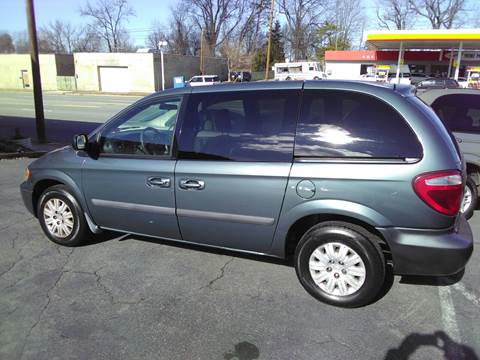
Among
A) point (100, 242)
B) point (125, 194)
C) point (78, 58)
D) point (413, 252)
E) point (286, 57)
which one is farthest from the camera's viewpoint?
point (286, 57)

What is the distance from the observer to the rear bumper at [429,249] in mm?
3025

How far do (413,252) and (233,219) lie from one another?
55.7 inches

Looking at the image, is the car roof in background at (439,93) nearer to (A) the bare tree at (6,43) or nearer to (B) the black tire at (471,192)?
(B) the black tire at (471,192)

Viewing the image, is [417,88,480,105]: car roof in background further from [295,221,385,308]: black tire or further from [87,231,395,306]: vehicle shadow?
[295,221,385,308]: black tire

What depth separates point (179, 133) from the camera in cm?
376

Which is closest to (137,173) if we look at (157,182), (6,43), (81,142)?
(157,182)

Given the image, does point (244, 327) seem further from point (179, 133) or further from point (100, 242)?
point (100, 242)

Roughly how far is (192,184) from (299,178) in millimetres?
943

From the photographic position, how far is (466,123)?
5.30 m

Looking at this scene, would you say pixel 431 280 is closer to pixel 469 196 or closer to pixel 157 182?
pixel 469 196

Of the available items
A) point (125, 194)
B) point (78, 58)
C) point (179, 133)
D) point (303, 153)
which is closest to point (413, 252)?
point (303, 153)

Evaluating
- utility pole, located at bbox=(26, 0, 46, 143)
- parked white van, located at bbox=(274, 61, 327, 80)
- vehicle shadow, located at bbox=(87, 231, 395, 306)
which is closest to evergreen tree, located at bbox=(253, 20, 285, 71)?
parked white van, located at bbox=(274, 61, 327, 80)

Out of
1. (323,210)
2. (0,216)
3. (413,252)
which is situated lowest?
(0,216)

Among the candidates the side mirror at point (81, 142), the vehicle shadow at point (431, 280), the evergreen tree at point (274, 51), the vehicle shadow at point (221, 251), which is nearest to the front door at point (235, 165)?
the vehicle shadow at point (221, 251)
